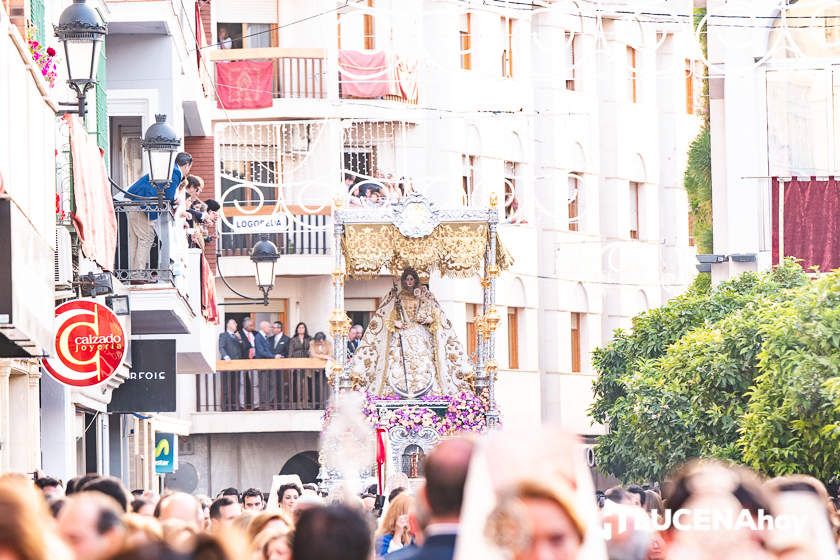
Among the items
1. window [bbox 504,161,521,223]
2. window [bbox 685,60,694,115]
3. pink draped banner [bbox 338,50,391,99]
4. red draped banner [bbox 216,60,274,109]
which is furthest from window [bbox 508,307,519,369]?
window [bbox 685,60,694,115]

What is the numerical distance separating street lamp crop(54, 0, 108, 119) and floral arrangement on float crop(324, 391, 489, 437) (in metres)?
12.3

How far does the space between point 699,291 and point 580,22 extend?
1339cm

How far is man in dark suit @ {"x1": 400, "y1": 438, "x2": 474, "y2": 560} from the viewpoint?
22.1 feet

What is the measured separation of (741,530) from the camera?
6.46 metres

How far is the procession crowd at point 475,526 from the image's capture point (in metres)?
5.45

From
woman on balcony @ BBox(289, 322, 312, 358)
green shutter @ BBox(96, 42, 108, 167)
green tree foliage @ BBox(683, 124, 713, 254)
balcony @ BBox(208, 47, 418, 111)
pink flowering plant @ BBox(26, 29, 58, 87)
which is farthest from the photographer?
balcony @ BBox(208, 47, 418, 111)

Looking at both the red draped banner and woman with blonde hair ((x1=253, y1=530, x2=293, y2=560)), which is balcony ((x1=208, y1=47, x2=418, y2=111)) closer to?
the red draped banner

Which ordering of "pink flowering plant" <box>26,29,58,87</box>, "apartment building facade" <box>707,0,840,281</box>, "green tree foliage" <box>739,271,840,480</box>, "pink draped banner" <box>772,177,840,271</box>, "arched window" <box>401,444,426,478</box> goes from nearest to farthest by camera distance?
1. "pink flowering plant" <box>26,29,58,87</box>
2. "green tree foliage" <box>739,271,840,480</box>
3. "arched window" <box>401,444,426,478</box>
4. "pink draped banner" <box>772,177,840,271</box>
5. "apartment building facade" <box>707,0,840,281</box>

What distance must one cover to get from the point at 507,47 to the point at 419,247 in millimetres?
19758

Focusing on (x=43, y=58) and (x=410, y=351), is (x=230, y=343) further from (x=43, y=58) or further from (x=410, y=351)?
(x=43, y=58)

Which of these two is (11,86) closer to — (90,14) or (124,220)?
(90,14)

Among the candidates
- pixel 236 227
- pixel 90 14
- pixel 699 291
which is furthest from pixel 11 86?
pixel 236 227

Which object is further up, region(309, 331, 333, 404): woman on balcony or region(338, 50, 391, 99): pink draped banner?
region(338, 50, 391, 99): pink draped banner

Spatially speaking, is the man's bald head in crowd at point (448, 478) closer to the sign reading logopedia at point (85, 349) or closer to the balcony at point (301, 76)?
the sign reading logopedia at point (85, 349)
